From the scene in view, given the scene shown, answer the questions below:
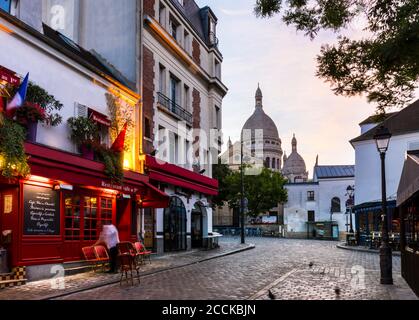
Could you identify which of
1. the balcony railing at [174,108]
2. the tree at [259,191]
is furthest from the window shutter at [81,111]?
the tree at [259,191]

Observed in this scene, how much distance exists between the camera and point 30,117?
1301 cm

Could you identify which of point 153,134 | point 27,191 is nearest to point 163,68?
point 153,134

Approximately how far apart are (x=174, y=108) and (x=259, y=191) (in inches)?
1737

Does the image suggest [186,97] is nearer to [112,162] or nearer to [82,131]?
[112,162]

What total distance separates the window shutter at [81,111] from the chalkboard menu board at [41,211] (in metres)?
3.06

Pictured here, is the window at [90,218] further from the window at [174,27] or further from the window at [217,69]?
the window at [217,69]

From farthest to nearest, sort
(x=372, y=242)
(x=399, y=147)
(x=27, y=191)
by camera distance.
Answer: (x=399, y=147)
(x=372, y=242)
(x=27, y=191)

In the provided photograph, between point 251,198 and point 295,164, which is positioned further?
point 295,164

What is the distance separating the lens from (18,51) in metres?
13.5

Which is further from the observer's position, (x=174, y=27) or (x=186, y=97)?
(x=186, y=97)

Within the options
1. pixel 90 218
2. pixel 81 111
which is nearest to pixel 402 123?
pixel 81 111

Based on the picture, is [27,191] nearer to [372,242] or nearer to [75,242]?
[75,242]

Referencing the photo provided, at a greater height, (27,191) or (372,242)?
(27,191)

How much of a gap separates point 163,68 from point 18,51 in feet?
34.8
